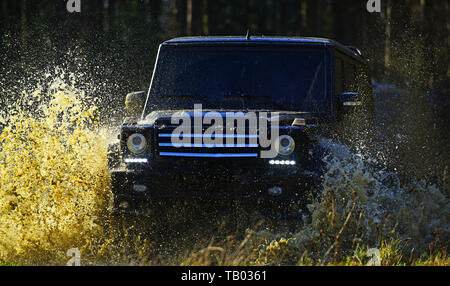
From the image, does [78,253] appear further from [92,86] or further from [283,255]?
[92,86]

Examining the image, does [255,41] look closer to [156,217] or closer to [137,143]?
[137,143]

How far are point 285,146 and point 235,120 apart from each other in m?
0.53

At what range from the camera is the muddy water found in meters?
5.84

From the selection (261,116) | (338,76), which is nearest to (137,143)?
(261,116)

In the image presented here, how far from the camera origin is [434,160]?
465 inches

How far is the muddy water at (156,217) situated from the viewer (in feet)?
19.2

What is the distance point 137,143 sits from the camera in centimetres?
611

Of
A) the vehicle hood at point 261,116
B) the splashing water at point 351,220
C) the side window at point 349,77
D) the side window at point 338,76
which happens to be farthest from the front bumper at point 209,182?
the side window at point 349,77

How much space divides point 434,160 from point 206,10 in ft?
80.9

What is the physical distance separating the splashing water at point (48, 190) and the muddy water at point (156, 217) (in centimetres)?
1

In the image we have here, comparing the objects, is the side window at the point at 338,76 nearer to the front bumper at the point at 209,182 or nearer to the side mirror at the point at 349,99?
the side mirror at the point at 349,99

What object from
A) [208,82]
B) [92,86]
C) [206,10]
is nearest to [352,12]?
[206,10]

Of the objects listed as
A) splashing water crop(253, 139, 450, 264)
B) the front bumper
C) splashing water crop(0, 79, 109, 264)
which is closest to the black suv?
the front bumper
